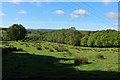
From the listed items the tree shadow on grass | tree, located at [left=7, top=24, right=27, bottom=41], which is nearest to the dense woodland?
tree, located at [left=7, top=24, right=27, bottom=41]

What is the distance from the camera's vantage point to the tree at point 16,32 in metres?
62.9

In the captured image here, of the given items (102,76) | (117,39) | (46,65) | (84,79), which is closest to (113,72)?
(102,76)

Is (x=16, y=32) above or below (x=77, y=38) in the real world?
above

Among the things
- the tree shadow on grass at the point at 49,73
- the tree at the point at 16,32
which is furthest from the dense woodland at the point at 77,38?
the tree shadow on grass at the point at 49,73

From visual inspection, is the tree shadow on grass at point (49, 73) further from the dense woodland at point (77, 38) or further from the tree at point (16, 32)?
the dense woodland at point (77, 38)

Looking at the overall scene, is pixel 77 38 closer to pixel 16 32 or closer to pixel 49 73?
pixel 16 32

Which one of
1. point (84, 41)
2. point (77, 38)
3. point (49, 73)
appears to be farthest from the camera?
point (77, 38)

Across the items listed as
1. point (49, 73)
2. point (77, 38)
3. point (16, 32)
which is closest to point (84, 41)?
point (77, 38)

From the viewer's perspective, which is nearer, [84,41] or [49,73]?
[49,73]

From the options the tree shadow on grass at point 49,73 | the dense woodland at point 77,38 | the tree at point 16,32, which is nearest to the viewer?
the tree shadow on grass at point 49,73

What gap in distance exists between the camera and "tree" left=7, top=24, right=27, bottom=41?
62.9 meters

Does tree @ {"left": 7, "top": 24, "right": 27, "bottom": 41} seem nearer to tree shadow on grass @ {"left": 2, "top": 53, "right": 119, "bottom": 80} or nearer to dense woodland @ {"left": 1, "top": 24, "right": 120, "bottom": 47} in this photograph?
dense woodland @ {"left": 1, "top": 24, "right": 120, "bottom": 47}

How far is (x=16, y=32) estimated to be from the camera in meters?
65.4

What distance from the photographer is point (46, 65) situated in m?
21.2
